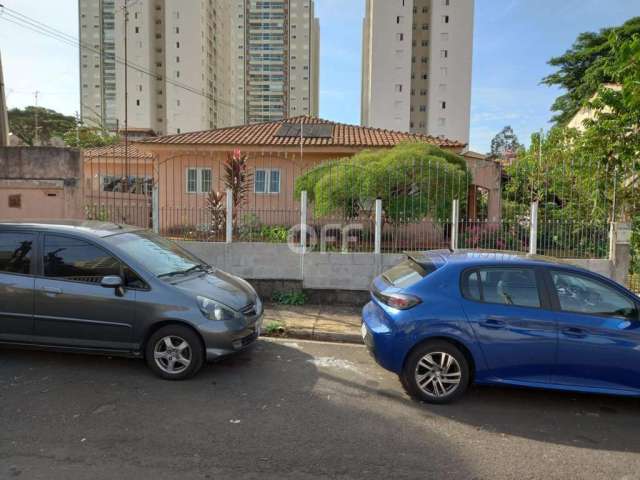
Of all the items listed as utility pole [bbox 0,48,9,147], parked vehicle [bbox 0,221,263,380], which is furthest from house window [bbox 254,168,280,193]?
parked vehicle [bbox 0,221,263,380]

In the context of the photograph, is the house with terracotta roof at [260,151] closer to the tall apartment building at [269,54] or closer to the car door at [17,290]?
the car door at [17,290]

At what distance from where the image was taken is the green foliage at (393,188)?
8500mm

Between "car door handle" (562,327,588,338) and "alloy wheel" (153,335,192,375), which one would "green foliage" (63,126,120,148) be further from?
"car door handle" (562,327,588,338)

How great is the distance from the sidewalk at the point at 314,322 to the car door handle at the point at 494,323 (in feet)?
8.32

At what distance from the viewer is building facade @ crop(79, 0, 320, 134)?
68.8m

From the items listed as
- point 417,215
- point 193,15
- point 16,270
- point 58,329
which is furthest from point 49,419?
point 193,15

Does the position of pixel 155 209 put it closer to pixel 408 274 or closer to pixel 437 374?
pixel 408 274

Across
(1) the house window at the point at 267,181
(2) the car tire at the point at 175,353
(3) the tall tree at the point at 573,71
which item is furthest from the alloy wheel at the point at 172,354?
(3) the tall tree at the point at 573,71

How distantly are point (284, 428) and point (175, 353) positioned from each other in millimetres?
1584

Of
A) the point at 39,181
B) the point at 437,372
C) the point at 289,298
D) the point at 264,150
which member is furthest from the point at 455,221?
the point at 264,150

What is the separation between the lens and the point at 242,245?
26.8 feet

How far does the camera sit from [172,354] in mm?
4543

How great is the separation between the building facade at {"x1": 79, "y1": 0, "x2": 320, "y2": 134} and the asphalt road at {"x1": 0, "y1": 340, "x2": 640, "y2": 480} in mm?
53482

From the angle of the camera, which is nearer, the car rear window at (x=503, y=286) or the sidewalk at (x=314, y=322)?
the car rear window at (x=503, y=286)
